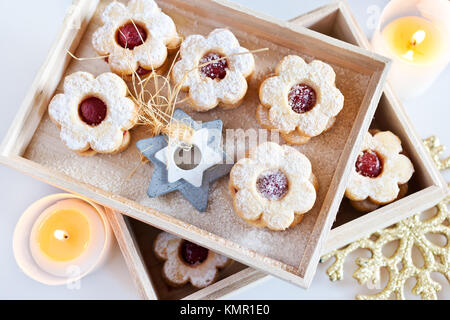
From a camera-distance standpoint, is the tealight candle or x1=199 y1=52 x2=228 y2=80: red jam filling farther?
the tealight candle

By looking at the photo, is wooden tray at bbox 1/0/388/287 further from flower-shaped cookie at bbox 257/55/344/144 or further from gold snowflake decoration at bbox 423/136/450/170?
gold snowflake decoration at bbox 423/136/450/170

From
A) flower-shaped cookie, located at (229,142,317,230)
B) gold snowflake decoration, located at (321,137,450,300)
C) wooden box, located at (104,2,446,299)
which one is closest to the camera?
flower-shaped cookie, located at (229,142,317,230)

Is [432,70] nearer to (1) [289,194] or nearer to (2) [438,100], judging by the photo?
(2) [438,100]

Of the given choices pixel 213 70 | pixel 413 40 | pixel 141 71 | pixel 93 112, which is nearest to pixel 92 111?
pixel 93 112

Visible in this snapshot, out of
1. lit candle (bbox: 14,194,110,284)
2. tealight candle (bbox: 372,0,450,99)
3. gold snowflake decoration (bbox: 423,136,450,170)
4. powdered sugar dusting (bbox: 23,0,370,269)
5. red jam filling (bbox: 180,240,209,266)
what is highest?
tealight candle (bbox: 372,0,450,99)

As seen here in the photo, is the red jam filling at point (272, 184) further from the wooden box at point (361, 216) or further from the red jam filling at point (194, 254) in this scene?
the red jam filling at point (194, 254)

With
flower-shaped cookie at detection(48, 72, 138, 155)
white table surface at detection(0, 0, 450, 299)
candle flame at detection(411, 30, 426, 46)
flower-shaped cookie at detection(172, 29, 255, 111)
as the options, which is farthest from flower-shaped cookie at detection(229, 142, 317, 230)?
candle flame at detection(411, 30, 426, 46)
